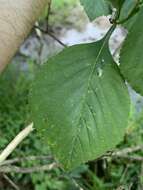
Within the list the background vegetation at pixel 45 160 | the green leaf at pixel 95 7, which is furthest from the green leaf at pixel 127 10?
the background vegetation at pixel 45 160

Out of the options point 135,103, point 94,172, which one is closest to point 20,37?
point 94,172

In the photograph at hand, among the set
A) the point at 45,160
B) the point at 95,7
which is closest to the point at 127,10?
the point at 95,7

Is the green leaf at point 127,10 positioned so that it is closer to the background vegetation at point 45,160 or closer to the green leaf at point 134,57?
the green leaf at point 134,57

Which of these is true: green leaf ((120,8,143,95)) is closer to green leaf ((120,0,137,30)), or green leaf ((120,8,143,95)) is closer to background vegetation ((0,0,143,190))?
green leaf ((120,0,137,30))

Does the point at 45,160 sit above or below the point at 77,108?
below

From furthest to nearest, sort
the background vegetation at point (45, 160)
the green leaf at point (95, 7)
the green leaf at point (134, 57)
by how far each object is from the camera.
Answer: the background vegetation at point (45, 160) → the green leaf at point (95, 7) → the green leaf at point (134, 57)

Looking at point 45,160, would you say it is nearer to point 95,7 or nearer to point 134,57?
point 95,7

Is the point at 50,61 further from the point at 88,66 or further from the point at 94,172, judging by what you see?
the point at 94,172
